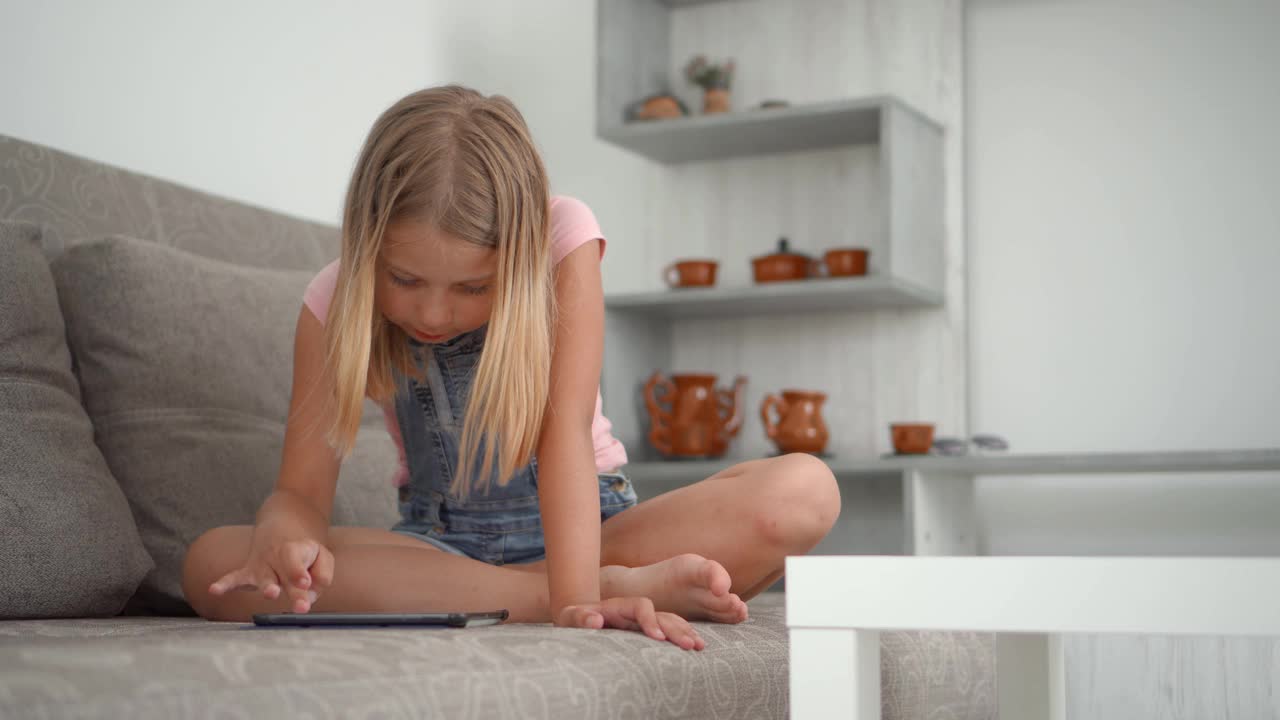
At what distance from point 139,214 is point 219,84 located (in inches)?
28.9

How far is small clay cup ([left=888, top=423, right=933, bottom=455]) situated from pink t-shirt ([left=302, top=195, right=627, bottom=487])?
122 centimetres

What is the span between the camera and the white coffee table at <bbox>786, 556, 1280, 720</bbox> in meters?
0.66

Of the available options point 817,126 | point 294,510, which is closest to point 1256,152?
point 817,126

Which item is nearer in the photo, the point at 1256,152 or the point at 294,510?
the point at 294,510

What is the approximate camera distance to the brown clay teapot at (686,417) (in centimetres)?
281

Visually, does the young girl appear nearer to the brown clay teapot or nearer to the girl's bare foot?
the girl's bare foot

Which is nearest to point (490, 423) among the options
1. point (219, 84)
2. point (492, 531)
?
point (492, 531)

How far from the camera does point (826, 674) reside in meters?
0.73

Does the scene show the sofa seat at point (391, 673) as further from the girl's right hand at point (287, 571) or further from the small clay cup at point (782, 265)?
the small clay cup at point (782, 265)

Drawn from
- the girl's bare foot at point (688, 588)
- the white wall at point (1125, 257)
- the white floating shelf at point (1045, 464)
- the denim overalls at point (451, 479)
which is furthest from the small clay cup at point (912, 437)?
the girl's bare foot at point (688, 588)

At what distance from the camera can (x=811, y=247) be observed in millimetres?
3004

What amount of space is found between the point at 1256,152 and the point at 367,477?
1.98 m

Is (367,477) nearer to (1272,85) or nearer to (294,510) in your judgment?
(294,510)

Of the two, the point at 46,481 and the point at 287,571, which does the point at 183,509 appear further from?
the point at 287,571
